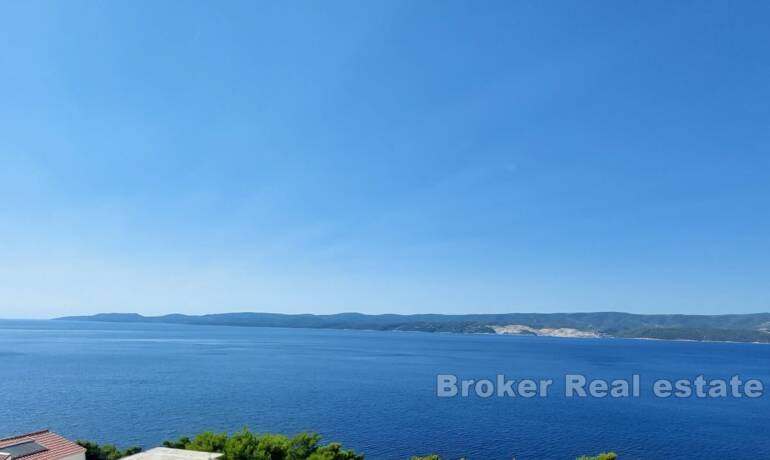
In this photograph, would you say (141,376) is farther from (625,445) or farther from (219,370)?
(625,445)

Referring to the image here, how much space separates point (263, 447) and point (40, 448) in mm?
13866

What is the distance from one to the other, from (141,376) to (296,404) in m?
52.2

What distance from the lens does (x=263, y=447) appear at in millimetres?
33281

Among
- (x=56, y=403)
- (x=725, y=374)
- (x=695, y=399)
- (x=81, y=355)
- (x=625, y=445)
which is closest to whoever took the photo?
(x=625, y=445)

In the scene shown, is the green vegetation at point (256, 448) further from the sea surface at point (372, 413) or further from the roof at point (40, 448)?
the sea surface at point (372, 413)

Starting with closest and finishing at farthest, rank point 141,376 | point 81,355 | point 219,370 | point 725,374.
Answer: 1. point 141,376
2. point 219,370
3. point 725,374
4. point 81,355

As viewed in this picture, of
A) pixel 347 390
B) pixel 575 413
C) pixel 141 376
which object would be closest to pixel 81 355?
pixel 141 376

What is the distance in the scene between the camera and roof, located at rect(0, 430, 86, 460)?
27984 millimetres

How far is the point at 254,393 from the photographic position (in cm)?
9225

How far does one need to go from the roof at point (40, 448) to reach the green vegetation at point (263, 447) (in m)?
7.81

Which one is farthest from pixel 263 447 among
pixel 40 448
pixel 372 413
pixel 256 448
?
pixel 372 413

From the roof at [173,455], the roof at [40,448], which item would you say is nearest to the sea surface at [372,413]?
the roof at [40,448]

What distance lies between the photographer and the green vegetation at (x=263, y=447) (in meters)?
31.9

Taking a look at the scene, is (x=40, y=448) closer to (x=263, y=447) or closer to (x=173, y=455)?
(x=173, y=455)
